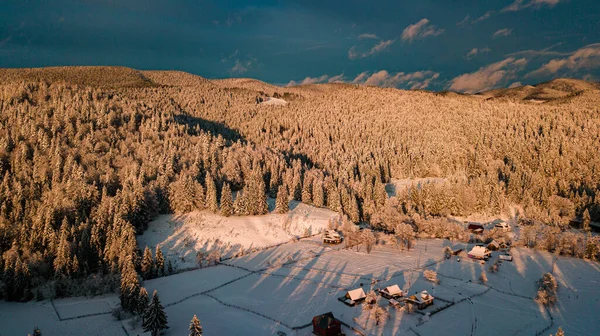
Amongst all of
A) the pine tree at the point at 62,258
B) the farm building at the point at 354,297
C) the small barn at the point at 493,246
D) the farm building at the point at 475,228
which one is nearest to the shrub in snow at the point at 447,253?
the small barn at the point at 493,246

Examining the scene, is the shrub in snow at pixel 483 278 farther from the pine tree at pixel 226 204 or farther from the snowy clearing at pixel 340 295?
the pine tree at pixel 226 204

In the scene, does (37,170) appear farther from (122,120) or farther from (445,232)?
(445,232)

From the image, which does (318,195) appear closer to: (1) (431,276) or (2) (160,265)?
(1) (431,276)

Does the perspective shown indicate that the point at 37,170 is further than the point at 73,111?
No

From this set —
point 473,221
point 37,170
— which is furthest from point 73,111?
point 473,221

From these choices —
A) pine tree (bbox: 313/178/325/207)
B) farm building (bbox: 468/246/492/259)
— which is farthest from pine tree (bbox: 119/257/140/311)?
pine tree (bbox: 313/178/325/207)

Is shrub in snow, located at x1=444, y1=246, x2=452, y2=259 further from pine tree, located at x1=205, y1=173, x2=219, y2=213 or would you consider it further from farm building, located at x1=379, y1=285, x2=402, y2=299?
pine tree, located at x1=205, y1=173, x2=219, y2=213
